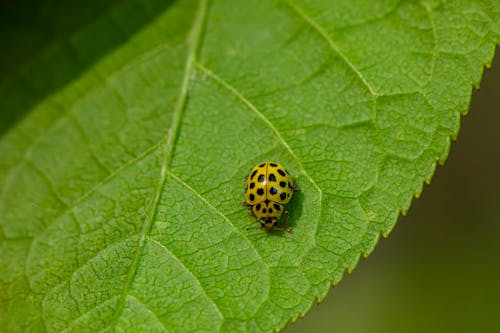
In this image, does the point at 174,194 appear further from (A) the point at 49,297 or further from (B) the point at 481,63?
(B) the point at 481,63

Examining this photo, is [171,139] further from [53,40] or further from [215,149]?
[53,40]

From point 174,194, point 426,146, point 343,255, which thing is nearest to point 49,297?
point 174,194

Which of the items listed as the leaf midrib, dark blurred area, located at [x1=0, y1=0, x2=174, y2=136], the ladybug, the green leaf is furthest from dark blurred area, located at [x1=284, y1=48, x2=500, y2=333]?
dark blurred area, located at [x1=0, y1=0, x2=174, y2=136]

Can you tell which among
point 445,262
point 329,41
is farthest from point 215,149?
point 445,262

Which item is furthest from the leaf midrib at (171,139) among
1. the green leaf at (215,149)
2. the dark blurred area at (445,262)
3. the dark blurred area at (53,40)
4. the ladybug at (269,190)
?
the dark blurred area at (445,262)

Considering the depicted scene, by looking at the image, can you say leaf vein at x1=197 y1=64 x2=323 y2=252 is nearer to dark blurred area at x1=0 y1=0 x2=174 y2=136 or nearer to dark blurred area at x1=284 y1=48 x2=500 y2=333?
dark blurred area at x1=0 y1=0 x2=174 y2=136

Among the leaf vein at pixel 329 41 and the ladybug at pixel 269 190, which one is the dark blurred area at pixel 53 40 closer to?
the leaf vein at pixel 329 41
